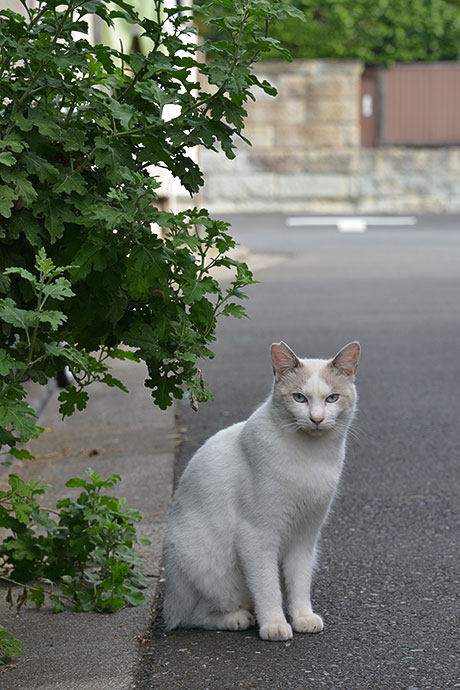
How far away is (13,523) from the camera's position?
3.82 metres

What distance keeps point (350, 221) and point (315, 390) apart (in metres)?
21.1

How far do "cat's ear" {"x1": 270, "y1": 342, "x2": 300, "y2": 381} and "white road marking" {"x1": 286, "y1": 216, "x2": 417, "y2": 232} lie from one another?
18.4 m

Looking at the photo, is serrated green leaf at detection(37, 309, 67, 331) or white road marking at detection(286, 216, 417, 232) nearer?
serrated green leaf at detection(37, 309, 67, 331)

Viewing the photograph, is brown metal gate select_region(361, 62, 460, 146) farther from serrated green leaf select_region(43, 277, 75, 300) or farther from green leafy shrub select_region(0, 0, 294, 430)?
serrated green leaf select_region(43, 277, 75, 300)

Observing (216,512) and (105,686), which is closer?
(105,686)

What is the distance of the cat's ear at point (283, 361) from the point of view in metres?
3.50

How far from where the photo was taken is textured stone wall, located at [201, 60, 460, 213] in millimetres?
26438

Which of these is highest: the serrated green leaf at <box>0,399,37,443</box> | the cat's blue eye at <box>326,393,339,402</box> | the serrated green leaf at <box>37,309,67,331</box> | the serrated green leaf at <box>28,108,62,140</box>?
the serrated green leaf at <box>28,108,62,140</box>

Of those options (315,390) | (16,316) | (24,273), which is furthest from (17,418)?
(315,390)

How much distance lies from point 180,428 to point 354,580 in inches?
103

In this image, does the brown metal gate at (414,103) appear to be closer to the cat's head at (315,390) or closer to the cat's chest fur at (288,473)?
the cat's head at (315,390)

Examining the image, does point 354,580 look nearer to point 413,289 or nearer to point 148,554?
point 148,554

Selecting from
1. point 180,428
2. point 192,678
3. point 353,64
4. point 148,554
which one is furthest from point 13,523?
point 353,64

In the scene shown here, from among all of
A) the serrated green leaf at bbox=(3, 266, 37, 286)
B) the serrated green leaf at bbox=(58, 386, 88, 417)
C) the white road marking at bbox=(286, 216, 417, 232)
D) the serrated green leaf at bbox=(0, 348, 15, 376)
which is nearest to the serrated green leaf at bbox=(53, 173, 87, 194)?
the serrated green leaf at bbox=(3, 266, 37, 286)
